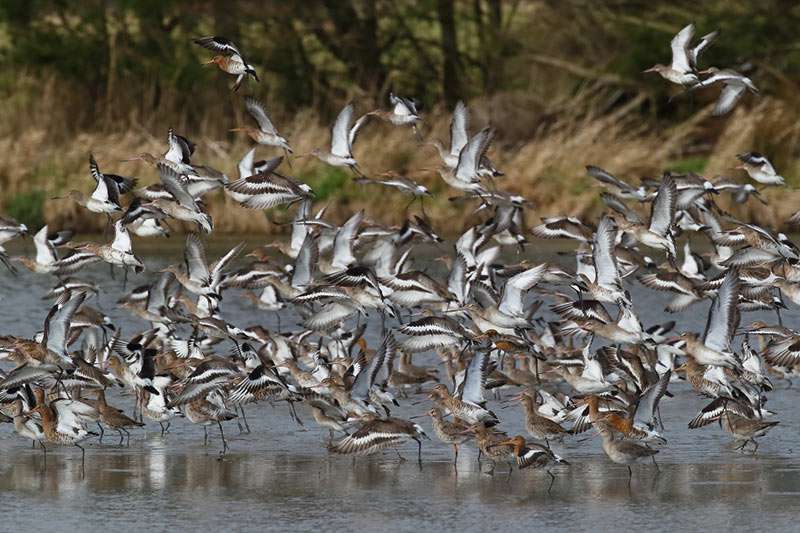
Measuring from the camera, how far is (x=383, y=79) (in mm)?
40844

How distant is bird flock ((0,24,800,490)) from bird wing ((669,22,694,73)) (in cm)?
3

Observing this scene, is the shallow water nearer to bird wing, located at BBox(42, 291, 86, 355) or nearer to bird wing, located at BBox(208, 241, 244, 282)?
bird wing, located at BBox(42, 291, 86, 355)

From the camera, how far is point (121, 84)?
37.9 meters

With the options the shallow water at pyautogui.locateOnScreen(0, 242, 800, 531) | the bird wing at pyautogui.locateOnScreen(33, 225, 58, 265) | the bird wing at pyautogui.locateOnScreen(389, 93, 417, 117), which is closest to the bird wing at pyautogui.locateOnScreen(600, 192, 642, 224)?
the bird wing at pyautogui.locateOnScreen(389, 93, 417, 117)

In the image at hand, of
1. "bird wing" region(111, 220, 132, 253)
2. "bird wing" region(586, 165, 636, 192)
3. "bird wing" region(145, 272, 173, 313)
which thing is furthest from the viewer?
"bird wing" region(145, 272, 173, 313)

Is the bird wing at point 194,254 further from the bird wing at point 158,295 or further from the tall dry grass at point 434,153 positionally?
the tall dry grass at point 434,153

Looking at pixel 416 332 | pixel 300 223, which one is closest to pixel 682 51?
pixel 416 332

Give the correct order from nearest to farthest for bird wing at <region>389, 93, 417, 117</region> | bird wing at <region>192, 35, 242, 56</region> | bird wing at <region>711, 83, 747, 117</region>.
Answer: bird wing at <region>192, 35, 242, 56</region>
bird wing at <region>389, 93, 417, 117</region>
bird wing at <region>711, 83, 747, 117</region>

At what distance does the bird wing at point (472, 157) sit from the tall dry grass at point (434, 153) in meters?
12.9

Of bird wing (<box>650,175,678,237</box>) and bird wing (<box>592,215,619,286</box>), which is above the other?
bird wing (<box>650,175,678,237</box>)

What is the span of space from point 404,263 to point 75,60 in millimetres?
23650

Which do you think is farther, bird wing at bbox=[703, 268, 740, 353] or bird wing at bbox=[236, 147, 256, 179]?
bird wing at bbox=[236, 147, 256, 179]

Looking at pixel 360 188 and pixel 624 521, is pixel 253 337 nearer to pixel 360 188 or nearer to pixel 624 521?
pixel 624 521

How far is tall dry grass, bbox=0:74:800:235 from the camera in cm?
2858
